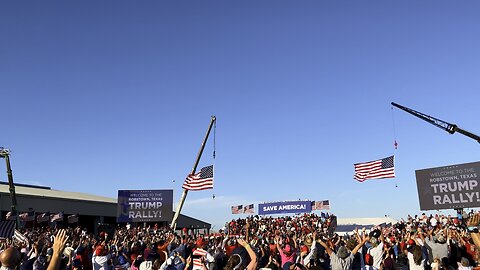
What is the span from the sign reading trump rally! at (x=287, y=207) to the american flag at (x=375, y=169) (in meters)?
10.6

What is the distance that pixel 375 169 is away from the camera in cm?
2992

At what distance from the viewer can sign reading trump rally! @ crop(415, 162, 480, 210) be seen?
2827 cm

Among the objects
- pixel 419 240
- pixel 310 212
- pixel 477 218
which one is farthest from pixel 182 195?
pixel 477 218

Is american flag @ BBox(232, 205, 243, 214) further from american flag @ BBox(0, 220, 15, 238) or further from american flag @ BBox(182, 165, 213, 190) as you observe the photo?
american flag @ BBox(0, 220, 15, 238)

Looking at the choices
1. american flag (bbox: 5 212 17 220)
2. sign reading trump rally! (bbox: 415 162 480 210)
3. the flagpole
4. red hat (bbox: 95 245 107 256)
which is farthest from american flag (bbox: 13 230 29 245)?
sign reading trump rally! (bbox: 415 162 480 210)

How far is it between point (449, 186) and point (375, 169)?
5229 mm

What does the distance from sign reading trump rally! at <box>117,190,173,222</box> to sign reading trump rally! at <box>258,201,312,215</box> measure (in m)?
12.3

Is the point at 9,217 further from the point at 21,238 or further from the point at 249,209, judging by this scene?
the point at 21,238

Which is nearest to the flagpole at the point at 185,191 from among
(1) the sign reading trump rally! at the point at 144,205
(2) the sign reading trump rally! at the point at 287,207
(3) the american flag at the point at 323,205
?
(1) the sign reading trump rally! at the point at 144,205

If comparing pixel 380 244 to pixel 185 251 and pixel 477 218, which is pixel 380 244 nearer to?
pixel 477 218

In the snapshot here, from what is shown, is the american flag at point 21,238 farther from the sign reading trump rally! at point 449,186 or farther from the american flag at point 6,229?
the sign reading trump rally! at point 449,186

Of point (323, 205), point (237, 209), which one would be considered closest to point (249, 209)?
point (237, 209)

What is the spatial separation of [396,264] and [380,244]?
1184 mm

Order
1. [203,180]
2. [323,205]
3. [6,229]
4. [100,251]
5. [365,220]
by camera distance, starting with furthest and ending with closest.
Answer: [365,220] → [323,205] → [6,229] → [203,180] → [100,251]
